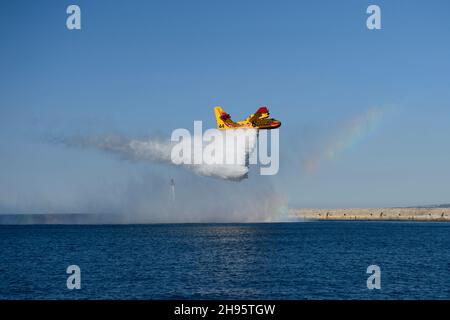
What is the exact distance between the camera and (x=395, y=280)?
5384cm

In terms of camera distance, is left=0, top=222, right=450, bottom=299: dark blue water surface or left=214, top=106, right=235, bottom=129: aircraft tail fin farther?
left=214, top=106, right=235, bottom=129: aircraft tail fin

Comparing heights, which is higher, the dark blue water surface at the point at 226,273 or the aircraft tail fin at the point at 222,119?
the aircraft tail fin at the point at 222,119

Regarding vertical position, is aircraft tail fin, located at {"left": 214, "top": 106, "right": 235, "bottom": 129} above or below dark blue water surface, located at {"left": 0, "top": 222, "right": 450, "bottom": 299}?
above

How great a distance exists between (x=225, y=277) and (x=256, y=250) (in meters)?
33.0

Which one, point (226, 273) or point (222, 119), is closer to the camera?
point (226, 273)

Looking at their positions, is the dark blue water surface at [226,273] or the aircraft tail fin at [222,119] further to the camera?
the aircraft tail fin at [222,119]

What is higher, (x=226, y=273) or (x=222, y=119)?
(x=222, y=119)
